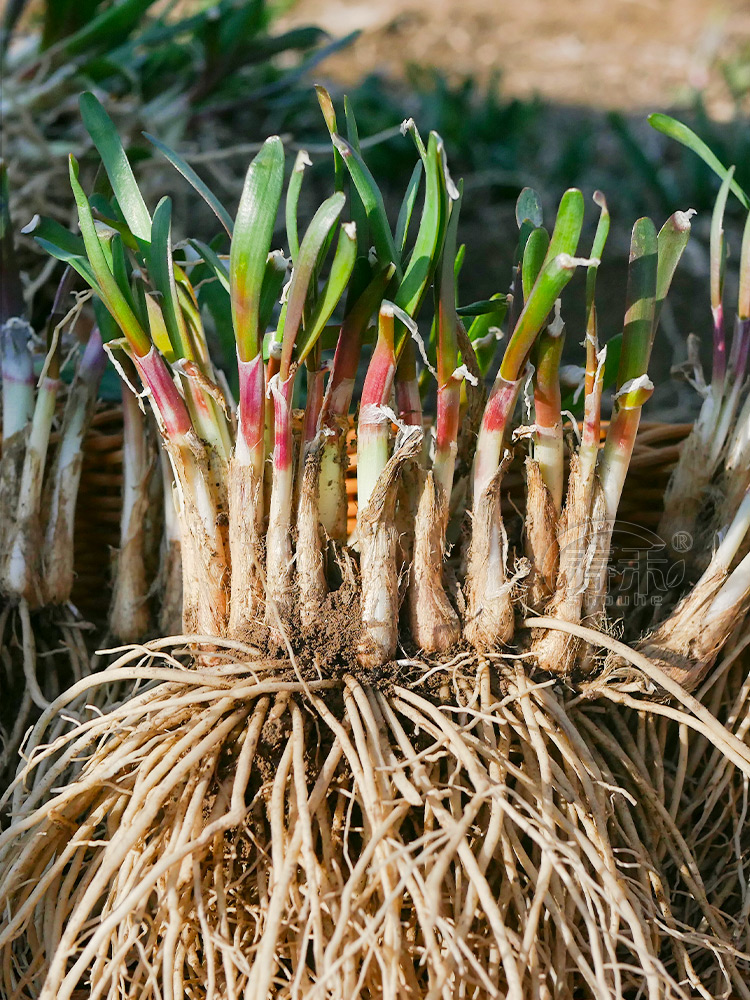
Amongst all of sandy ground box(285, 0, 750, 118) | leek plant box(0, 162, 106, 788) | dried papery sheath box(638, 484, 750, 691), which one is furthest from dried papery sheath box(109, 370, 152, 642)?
sandy ground box(285, 0, 750, 118)

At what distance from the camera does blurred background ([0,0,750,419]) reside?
1376 mm

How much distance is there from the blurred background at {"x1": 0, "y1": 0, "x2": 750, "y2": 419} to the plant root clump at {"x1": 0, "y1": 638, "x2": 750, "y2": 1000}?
66cm

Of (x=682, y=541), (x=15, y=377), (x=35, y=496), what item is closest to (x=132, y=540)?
(x=35, y=496)

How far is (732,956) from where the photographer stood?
0.73m

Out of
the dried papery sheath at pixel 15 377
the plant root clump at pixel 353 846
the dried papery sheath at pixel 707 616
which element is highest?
the dried papery sheath at pixel 15 377

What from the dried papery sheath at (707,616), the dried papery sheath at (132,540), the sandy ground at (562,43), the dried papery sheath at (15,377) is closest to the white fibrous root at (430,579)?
the dried papery sheath at (707,616)

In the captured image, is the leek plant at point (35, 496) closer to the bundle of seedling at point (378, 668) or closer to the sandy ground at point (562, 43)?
the bundle of seedling at point (378, 668)

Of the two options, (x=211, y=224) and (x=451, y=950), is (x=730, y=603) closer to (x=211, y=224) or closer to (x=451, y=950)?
(x=451, y=950)

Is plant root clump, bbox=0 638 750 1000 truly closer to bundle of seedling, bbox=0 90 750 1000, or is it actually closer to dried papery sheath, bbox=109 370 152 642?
bundle of seedling, bbox=0 90 750 1000

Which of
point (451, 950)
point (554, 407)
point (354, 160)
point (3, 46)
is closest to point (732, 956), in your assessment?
point (451, 950)

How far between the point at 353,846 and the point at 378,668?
0.16m

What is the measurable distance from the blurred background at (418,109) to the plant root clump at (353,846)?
660 millimetres

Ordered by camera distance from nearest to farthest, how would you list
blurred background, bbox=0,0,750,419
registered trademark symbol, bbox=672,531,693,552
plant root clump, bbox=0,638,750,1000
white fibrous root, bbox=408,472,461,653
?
plant root clump, bbox=0,638,750,1000 → white fibrous root, bbox=408,472,461,653 → registered trademark symbol, bbox=672,531,693,552 → blurred background, bbox=0,0,750,419

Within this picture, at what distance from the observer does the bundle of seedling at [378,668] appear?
0.66 m
